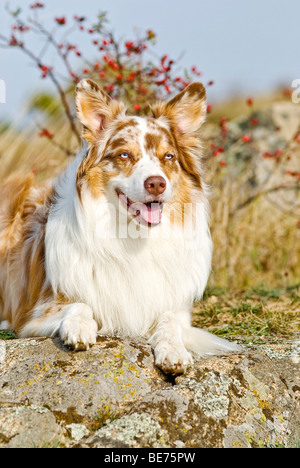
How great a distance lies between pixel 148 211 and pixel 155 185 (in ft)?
0.80

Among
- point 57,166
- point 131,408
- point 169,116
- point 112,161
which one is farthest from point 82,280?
point 57,166

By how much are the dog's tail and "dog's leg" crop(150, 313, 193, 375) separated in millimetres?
142

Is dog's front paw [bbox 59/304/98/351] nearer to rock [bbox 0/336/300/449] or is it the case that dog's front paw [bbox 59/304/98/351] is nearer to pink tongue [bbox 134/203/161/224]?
rock [bbox 0/336/300/449]

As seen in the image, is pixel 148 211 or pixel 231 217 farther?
A: pixel 231 217

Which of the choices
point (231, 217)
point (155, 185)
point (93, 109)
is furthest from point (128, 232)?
point (231, 217)

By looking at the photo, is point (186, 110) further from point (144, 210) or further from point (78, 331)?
point (78, 331)

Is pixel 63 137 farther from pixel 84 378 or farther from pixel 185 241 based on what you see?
pixel 84 378

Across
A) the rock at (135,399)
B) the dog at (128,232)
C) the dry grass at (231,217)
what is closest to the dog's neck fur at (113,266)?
the dog at (128,232)

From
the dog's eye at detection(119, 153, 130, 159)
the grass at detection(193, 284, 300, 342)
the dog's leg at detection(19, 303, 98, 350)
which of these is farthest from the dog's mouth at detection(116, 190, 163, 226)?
the grass at detection(193, 284, 300, 342)

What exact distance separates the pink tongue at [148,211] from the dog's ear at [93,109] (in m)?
0.67

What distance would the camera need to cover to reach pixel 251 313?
16.7ft

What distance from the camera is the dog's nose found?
3594 mm

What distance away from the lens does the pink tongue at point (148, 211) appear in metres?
3.77

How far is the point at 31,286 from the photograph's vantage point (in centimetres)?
427
